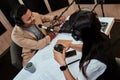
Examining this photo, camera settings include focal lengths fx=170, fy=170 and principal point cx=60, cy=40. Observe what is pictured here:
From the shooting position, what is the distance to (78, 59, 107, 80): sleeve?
111cm

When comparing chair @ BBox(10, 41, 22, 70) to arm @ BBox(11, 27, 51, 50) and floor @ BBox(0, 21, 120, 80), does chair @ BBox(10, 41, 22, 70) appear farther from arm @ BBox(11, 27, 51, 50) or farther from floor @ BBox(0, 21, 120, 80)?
floor @ BBox(0, 21, 120, 80)

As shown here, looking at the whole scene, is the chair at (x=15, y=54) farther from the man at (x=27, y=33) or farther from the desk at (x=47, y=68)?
the desk at (x=47, y=68)

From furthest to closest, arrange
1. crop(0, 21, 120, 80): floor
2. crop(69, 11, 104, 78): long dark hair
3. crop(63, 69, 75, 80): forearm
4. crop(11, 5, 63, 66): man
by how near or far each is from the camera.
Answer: crop(0, 21, 120, 80): floor → crop(11, 5, 63, 66): man → crop(63, 69, 75, 80): forearm → crop(69, 11, 104, 78): long dark hair

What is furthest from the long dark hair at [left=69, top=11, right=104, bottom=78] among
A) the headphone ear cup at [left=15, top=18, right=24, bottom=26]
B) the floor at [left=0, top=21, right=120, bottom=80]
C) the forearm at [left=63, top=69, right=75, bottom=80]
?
the floor at [left=0, top=21, right=120, bottom=80]

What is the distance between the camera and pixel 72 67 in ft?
4.91

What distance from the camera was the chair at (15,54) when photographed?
1963 millimetres

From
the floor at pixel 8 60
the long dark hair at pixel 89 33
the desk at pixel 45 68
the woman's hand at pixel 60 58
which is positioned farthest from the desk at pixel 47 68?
the floor at pixel 8 60

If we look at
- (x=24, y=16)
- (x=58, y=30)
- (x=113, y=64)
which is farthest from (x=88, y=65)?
(x=24, y=16)

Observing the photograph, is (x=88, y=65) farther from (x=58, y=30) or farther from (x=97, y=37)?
(x=58, y=30)

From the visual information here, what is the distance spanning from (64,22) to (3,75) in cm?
169

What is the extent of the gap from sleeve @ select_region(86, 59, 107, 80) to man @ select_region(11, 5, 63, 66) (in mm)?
835

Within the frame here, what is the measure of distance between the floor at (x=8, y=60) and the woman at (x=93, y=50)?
142 centimetres

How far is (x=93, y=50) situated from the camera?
1.09 meters

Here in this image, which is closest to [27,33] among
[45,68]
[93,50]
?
[45,68]
